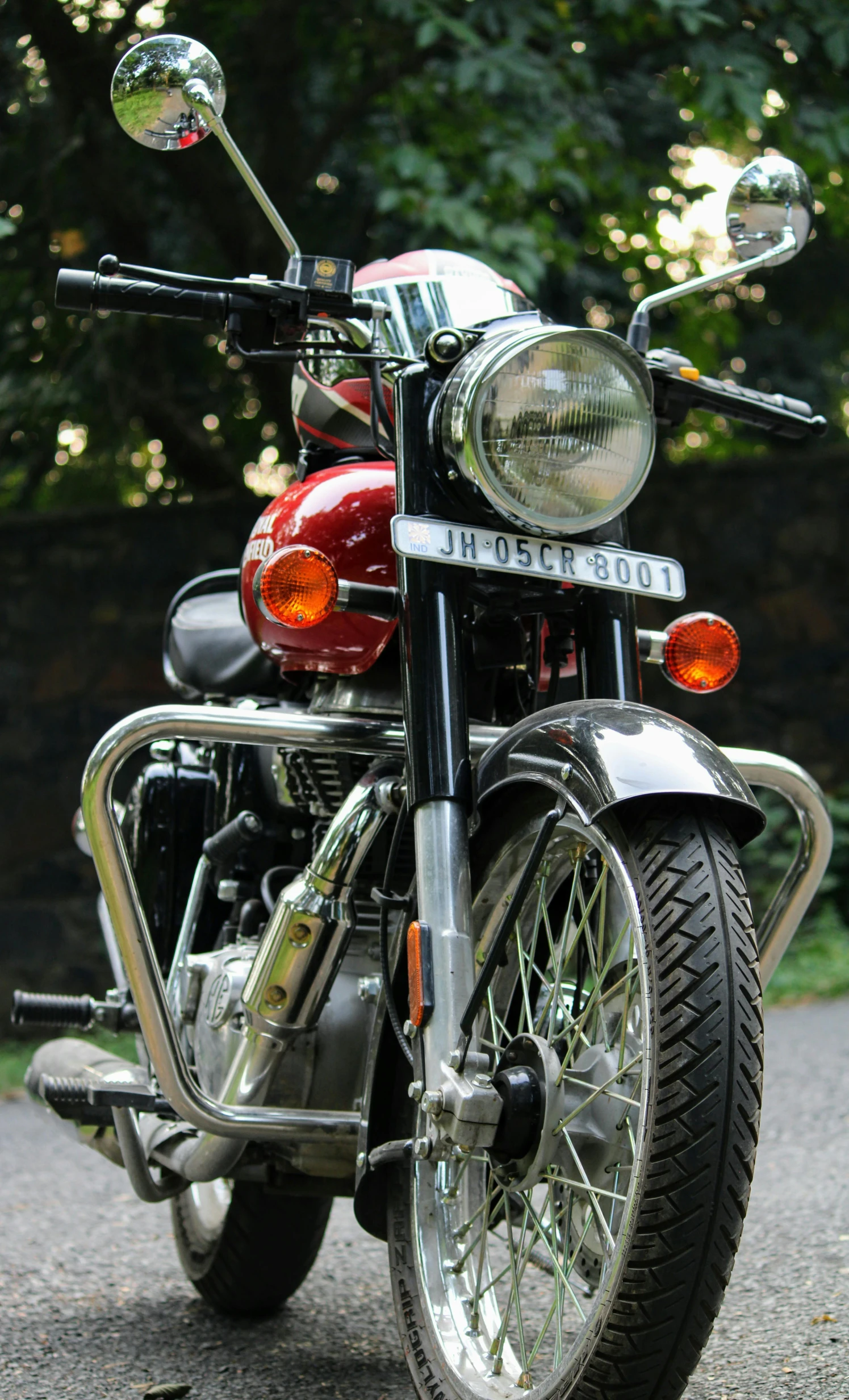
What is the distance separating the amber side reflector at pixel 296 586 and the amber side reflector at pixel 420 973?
0.50m

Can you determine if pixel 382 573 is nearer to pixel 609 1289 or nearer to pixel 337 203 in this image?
pixel 609 1289

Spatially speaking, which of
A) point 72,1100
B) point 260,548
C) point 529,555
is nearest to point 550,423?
point 529,555

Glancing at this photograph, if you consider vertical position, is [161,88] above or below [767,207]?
above

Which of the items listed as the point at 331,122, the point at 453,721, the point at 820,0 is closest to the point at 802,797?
the point at 453,721

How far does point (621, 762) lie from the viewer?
5.69 feet

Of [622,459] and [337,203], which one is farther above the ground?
[622,459]

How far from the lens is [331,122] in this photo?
7.20 metres

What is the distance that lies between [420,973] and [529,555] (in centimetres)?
57

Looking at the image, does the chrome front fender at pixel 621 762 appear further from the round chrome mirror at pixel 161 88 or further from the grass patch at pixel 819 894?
the grass patch at pixel 819 894

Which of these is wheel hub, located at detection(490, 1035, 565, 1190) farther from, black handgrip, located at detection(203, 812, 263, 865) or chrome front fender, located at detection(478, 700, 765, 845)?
black handgrip, located at detection(203, 812, 263, 865)

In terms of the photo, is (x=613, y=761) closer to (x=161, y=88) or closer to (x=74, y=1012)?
(x=161, y=88)

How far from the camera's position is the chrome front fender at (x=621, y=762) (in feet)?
5.62

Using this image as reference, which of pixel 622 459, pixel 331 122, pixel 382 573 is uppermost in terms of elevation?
pixel 622 459

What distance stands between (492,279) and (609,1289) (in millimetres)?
1684
